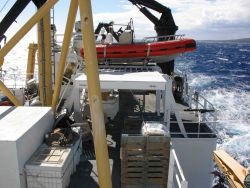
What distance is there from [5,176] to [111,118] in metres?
8.06

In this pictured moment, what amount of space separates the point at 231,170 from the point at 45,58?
832 cm

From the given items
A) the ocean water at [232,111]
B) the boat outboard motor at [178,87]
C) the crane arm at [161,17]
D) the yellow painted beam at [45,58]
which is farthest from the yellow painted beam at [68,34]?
the crane arm at [161,17]

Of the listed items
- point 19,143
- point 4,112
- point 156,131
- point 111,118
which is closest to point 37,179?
point 19,143

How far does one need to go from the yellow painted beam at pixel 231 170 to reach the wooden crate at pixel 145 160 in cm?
348

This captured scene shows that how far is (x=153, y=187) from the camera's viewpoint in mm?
9172

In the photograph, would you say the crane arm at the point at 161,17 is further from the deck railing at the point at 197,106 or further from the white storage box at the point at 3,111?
the white storage box at the point at 3,111

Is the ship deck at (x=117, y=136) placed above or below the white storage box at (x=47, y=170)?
below

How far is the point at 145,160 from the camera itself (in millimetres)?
9141

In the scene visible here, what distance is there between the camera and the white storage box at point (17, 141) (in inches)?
299

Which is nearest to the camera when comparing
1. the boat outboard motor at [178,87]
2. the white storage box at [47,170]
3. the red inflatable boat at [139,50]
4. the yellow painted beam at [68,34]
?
the white storage box at [47,170]

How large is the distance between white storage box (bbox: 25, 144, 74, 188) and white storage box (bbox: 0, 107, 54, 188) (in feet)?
0.63

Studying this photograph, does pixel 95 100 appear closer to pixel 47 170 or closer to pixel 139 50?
pixel 47 170

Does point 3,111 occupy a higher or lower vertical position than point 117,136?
higher

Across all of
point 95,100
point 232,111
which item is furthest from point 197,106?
point 232,111
